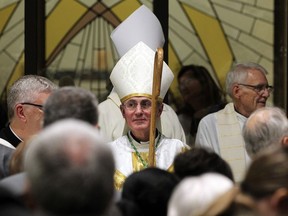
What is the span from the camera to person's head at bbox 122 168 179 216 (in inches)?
185

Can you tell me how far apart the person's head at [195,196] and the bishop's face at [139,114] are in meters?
2.35

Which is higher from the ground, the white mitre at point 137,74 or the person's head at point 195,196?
the white mitre at point 137,74

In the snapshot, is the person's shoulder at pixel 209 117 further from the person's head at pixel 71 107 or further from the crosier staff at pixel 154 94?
the person's head at pixel 71 107

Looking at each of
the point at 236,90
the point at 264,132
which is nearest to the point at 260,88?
the point at 236,90

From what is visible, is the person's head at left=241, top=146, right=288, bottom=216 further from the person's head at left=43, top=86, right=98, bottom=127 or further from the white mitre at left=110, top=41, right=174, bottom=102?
the white mitre at left=110, top=41, right=174, bottom=102

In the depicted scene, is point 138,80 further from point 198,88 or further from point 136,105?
point 198,88

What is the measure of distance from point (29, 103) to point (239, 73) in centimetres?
201

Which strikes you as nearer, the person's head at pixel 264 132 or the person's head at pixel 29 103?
the person's head at pixel 264 132

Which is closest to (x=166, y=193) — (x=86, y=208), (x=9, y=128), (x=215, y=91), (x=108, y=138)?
(x=86, y=208)

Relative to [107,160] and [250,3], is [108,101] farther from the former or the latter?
[107,160]

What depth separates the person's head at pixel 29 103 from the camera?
649 centimetres

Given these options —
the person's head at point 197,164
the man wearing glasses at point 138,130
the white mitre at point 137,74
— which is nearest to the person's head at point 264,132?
the person's head at point 197,164

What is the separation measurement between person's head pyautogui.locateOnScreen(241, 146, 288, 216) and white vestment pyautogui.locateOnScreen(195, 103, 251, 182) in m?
3.63

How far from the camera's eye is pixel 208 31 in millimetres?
8922
